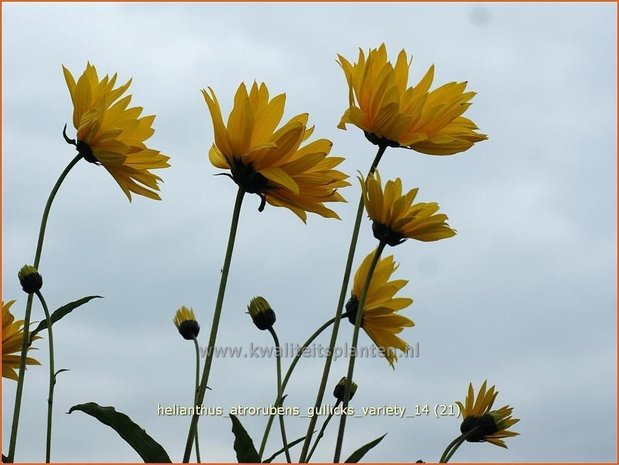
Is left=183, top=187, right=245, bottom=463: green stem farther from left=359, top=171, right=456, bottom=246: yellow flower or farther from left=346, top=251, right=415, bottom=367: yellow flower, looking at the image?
left=346, top=251, right=415, bottom=367: yellow flower

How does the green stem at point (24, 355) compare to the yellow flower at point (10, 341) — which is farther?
the yellow flower at point (10, 341)

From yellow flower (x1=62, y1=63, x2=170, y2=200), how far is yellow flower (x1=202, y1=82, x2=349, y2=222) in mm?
266

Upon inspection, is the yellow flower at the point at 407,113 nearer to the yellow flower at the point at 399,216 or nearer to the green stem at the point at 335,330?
the yellow flower at the point at 399,216

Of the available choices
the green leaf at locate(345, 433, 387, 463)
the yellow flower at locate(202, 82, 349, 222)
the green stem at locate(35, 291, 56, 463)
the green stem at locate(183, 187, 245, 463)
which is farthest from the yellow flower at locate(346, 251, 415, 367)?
the green stem at locate(35, 291, 56, 463)

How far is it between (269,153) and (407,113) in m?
0.35

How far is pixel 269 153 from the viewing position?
1.52 m

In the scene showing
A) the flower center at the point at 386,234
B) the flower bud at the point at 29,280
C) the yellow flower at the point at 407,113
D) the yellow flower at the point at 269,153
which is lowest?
the flower bud at the point at 29,280

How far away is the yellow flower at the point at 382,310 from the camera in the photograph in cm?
189

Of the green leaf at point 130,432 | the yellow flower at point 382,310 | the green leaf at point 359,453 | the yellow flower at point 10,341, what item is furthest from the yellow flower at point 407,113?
the yellow flower at point 10,341

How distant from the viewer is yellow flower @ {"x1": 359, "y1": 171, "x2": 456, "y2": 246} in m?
1.59

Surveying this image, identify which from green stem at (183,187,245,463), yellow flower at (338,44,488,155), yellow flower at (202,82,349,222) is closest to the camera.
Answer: green stem at (183,187,245,463)

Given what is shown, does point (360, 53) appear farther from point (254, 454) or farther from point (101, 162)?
point (254, 454)

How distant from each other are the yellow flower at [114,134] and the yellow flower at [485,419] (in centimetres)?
103

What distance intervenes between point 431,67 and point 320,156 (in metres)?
0.49
